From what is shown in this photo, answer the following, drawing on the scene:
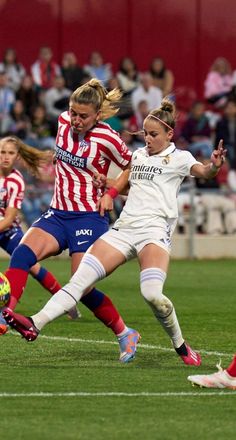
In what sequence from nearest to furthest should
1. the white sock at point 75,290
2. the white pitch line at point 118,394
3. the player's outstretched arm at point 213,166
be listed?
the white pitch line at point 118,394 → the player's outstretched arm at point 213,166 → the white sock at point 75,290

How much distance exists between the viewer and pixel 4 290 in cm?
996

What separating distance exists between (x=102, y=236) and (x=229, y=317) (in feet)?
13.8

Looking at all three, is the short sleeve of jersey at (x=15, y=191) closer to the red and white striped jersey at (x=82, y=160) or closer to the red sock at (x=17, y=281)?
the red and white striped jersey at (x=82, y=160)

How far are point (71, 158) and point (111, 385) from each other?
7.60ft

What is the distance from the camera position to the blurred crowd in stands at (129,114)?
22516mm

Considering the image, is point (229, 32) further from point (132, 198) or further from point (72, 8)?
point (132, 198)

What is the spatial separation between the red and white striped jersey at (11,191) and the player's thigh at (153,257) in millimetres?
3662

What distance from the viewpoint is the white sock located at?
9.63m

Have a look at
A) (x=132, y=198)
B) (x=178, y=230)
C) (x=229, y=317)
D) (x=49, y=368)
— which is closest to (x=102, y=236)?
(x=132, y=198)

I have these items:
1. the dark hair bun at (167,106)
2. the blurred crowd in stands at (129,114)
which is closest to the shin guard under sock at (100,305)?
the dark hair bun at (167,106)

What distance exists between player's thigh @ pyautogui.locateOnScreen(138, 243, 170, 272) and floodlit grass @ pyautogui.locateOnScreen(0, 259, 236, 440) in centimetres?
72

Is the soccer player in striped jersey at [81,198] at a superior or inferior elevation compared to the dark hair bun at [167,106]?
inferior

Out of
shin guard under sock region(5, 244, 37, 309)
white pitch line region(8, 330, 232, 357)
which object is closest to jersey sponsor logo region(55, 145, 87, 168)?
shin guard under sock region(5, 244, 37, 309)

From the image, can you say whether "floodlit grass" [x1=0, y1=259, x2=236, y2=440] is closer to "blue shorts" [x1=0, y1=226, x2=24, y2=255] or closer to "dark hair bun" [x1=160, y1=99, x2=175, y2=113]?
"blue shorts" [x1=0, y1=226, x2=24, y2=255]
